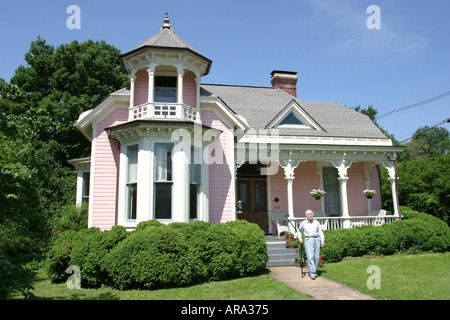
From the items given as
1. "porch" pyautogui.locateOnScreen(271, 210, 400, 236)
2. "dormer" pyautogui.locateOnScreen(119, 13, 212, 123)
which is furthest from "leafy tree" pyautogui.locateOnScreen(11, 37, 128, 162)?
"porch" pyautogui.locateOnScreen(271, 210, 400, 236)

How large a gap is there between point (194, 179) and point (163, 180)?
117 centimetres

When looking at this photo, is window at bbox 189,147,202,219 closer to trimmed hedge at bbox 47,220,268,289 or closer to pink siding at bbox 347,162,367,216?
trimmed hedge at bbox 47,220,268,289

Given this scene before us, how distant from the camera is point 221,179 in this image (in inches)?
493

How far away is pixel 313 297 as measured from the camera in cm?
667

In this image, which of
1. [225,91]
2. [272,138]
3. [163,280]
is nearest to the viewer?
[163,280]

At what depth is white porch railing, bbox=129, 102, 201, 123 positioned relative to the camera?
11.2 m

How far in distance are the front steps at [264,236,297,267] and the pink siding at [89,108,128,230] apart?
5.64m

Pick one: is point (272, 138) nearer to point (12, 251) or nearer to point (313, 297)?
point (313, 297)

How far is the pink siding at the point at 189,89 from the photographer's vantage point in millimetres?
12625

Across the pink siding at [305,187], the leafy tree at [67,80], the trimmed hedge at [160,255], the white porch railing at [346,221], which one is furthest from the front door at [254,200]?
the leafy tree at [67,80]

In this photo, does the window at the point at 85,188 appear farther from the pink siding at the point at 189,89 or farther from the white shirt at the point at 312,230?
the white shirt at the point at 312,230

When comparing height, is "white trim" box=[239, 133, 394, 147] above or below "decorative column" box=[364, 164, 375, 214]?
above

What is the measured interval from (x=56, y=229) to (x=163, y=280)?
7887mm
